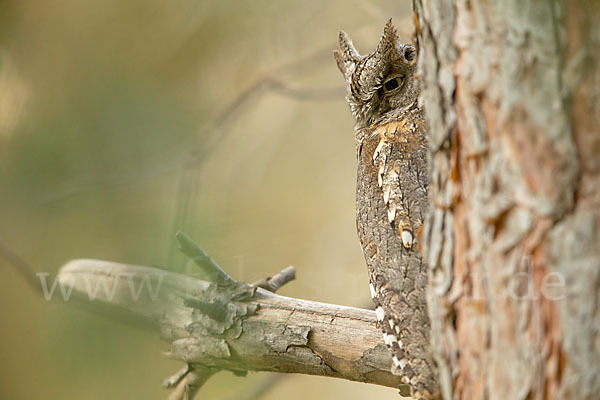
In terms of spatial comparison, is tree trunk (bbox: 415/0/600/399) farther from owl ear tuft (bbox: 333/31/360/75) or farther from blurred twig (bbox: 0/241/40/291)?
blurred twig (bbox: 0/241/40/291)

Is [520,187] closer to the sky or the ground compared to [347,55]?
closer to the ground

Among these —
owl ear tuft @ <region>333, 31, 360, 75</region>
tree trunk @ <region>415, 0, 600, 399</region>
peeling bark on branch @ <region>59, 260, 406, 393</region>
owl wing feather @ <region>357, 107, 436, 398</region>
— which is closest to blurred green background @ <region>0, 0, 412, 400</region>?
peeling bark on branch @ <region>59, 260, 406, 393</region>

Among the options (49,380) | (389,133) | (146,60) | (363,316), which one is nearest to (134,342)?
(49,380)

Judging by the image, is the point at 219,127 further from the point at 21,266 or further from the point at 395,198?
the point at 395,198

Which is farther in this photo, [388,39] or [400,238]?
[388,39]

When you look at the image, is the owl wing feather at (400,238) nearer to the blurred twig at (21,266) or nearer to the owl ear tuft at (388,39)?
the owl ear tuft at (388,39)

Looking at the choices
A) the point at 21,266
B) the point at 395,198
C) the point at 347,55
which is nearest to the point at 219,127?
the point at 21,266
